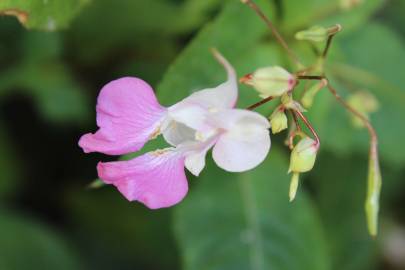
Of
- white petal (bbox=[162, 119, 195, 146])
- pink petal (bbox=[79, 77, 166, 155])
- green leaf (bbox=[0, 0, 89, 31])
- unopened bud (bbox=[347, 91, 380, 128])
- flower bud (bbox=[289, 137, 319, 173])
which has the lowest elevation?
unopened bud (bbox=[347, 91, 380, 128])

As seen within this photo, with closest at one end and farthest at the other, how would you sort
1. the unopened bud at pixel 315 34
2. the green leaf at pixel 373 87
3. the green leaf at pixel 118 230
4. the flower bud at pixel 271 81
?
the flower bud at pixel 271 81 → the unopened bud at pixel 315 34 → the green leaf at pixel 373 87 → the green leaf at pixel 118 230

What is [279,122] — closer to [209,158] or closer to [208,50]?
[208,50]

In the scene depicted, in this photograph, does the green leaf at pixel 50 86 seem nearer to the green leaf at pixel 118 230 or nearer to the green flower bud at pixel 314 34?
the green leaf at pixel 118 230

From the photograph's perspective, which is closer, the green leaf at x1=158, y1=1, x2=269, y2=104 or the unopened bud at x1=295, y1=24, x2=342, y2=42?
the unopened bud at x1=295, y1=24, x2=342, y2=42

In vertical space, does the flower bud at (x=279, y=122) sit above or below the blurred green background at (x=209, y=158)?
above

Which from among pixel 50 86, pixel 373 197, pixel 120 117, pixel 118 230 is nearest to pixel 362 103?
pixel 373 197

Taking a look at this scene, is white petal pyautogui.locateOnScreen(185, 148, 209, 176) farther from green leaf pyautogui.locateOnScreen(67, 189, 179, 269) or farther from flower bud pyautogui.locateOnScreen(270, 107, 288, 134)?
green leaf pyautogui.locateOnScreen(67, 189, 179, 269)

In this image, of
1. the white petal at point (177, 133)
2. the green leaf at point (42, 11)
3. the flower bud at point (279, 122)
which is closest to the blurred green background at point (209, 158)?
the green leaf at point (42, 11)

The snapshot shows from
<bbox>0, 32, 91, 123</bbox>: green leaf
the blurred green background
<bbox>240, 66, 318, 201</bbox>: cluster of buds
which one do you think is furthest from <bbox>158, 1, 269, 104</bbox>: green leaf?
<bbox>0, 32, 91, 123</bbox>: green leaf

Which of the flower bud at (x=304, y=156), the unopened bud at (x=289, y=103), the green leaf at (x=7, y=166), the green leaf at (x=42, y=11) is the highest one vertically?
the green leaf at (x=42, y=11)
